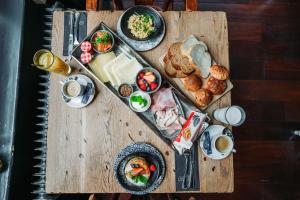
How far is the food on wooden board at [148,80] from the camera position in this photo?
1.45 m

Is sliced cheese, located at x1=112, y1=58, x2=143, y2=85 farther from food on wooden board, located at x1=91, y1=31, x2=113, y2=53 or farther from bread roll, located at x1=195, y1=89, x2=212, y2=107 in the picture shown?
bread roll, located at x1=195, y1=89, x2=212, y2=107

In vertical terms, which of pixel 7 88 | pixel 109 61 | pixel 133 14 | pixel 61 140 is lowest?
pixel 61 140

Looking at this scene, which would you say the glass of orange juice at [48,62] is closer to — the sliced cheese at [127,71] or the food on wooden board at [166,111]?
the sliced cheese at [127,71]

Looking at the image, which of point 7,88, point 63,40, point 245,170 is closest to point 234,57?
point 245,170

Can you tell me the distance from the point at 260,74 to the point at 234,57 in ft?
0.81

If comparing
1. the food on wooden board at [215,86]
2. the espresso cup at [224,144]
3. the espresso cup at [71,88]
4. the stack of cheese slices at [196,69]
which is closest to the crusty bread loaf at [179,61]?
the stack of cheese slices at [196,69]

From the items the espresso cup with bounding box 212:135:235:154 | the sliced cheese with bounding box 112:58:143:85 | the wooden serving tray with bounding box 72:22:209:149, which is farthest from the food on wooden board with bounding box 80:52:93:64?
the espresso cup with bounding box 212:135:235:154

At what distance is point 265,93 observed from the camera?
93.7 inches

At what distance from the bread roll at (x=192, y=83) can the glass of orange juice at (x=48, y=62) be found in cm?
60

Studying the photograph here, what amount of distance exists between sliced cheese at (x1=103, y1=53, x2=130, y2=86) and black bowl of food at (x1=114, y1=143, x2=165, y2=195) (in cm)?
34

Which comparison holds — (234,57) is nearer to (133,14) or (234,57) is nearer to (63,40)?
(133,14)

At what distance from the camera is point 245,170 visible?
2.29 m

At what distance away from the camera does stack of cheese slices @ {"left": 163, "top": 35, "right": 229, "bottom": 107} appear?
58.3 inches

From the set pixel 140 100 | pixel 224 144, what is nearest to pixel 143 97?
pixel 140 100
